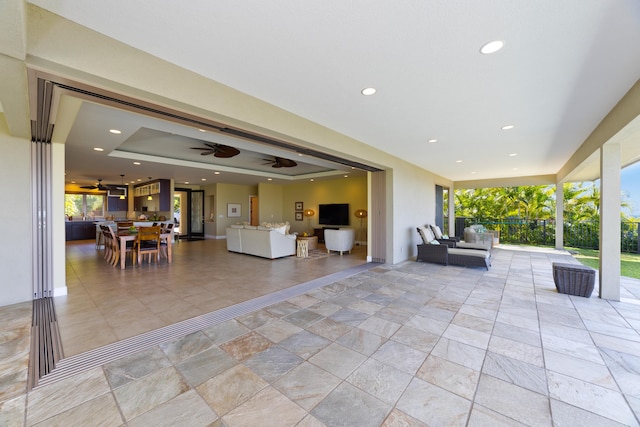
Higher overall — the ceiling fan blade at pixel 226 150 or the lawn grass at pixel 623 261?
the ceiling fan blade at pixel 226 150

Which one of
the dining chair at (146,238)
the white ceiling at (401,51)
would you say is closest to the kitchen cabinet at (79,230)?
the dining chair at (146,238)

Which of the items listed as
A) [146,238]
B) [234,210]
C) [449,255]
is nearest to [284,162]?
[146,238]

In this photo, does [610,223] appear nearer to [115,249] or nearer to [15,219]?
[15,219]

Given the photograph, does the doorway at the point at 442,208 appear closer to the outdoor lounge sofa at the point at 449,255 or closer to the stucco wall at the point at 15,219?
the outdoor lounge sofa at the point at 449,255

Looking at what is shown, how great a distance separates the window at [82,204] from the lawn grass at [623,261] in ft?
64.4

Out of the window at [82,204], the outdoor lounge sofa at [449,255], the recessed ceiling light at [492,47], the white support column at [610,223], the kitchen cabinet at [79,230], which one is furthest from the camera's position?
the window at [82,204]

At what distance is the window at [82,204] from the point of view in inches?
504

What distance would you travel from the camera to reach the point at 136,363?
222 centimetres

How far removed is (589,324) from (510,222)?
9.40m

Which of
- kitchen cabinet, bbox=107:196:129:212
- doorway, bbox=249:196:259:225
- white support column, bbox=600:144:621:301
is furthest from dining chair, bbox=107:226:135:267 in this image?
white support column, bbox=600:144:621:301

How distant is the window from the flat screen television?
1172 cm

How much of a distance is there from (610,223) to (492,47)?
150 inches

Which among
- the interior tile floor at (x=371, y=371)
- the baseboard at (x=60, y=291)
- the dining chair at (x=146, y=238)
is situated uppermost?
the dining chair at (x=146, y=238)

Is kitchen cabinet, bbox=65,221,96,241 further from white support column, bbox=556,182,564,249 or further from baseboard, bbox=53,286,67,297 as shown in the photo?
white support column, bbox=556,182,564,249
